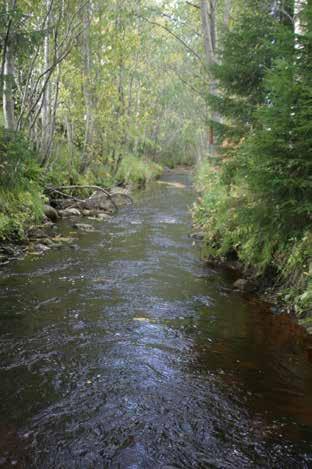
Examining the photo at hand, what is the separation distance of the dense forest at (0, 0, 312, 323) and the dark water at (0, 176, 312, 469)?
1.26m

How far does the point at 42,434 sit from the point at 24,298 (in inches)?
132

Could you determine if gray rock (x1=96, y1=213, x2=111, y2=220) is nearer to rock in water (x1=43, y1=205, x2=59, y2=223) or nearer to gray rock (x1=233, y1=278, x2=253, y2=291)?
rock in water (x1=43, y1=205, x2=59, y2=223)

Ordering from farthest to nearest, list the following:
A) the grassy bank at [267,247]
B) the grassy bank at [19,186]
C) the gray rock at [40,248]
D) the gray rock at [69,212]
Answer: the gray rock at [69,212] < the gray rock at [40,248] < the grassy bank at [19,186] < the grassy bank at [267,247]

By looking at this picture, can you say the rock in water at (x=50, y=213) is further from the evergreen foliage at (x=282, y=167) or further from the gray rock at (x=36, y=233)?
the evergreen foliage at (x=282, y=167)

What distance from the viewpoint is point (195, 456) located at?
10.1ft

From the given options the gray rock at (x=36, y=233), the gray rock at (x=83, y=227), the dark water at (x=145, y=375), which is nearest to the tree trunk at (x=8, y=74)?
the gray rock at (x=36, y=233)

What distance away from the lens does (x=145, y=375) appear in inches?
168

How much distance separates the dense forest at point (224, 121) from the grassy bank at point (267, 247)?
3cm

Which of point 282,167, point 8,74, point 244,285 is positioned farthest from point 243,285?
point 8,74

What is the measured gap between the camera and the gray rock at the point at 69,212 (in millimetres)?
14137

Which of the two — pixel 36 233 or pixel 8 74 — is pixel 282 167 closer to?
pixel 36 233

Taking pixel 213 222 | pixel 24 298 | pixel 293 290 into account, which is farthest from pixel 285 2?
pixel 24 298

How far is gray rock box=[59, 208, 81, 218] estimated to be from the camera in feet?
46.4

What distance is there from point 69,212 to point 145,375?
10848 mm
